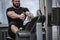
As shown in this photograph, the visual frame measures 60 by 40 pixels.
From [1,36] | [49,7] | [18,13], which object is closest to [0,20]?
[1,36]

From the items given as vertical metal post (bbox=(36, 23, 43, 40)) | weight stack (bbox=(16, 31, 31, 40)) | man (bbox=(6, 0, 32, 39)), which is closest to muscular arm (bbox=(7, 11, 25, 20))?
man (bbox=(6, 0, 32, 39))

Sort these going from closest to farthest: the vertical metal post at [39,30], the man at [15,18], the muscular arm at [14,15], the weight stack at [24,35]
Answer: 1. the vertical metal post at [39,30]
2. the weight stack at [24,35]
3. the man at [15,18]
4. the muscular arm at [14,15]

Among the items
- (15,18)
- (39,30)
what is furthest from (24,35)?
(15,18)

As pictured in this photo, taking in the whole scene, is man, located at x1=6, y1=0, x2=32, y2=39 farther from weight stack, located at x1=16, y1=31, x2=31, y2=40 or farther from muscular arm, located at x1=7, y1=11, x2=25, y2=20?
weight stack, located at x1=16, y1=31, x2=31, y2=40

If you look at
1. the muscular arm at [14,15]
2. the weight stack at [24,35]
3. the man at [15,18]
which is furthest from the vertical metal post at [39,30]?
the muscular arm at [14,15]

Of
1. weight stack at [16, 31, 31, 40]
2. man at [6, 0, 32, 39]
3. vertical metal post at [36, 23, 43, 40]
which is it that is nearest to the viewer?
vertical metal post at [36, 23, 43, 40]

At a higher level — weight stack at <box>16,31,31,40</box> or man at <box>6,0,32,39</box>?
man at <box>6,0,32,39</box>

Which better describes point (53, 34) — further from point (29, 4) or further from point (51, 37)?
point (29, 4)

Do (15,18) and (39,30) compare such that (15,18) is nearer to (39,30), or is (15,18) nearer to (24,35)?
(24,35)

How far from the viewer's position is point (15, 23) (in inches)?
143

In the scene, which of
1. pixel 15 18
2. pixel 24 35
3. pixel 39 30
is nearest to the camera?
pixel 39 30

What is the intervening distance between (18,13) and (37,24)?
1.03 metres

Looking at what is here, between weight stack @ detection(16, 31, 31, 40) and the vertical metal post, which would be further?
weight stack @ detection(16, 31, 31, 40)

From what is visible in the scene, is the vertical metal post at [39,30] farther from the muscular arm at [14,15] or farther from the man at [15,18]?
the muscular arm at [14,15]
